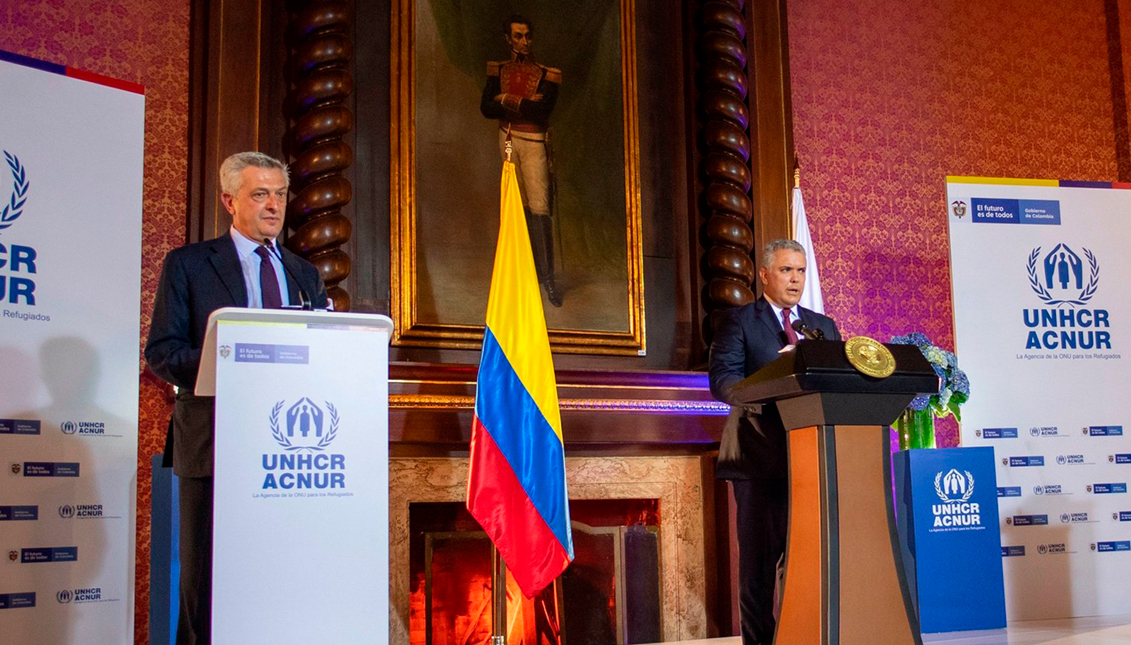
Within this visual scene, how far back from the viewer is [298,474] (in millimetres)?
2557

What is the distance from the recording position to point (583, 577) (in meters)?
4.75

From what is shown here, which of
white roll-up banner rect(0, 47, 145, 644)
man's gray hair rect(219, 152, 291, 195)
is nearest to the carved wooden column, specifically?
white roll-up banner rect(0, 47, 145, 644)

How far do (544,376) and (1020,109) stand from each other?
3602 mm

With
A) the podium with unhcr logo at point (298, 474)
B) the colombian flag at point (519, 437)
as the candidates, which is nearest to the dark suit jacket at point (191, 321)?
the podium with unhcr logo at point (298, 474)

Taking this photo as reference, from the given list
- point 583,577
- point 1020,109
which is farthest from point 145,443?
point 1020,109

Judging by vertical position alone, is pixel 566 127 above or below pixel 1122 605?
above

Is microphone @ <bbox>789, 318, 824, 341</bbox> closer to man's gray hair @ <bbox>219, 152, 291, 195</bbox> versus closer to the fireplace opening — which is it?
man's gray hair @ <bbox>219, 152, 291, 195</bbox>

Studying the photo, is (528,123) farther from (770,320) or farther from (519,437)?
(770,320)

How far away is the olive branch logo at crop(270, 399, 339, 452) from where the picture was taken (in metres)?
2.54

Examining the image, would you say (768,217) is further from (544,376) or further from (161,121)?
(161,121)

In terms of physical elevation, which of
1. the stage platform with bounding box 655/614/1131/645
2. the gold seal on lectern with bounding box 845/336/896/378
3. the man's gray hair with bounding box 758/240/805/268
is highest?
the man's gray hair with bounding box 758/240/805/268

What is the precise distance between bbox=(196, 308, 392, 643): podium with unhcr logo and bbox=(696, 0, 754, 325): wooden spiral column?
271cm

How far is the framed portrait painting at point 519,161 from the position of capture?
471 cm

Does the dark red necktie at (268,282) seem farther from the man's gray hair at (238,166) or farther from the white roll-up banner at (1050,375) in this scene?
the white roll-up banner at (1050,375)
